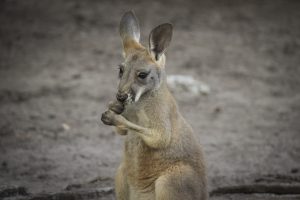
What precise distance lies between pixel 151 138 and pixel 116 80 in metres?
5.33

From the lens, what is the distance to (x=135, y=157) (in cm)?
574

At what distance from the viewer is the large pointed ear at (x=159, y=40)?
595 cm

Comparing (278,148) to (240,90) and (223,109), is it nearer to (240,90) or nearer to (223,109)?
(223,109)

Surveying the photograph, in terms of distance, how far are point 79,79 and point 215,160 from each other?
3.55m

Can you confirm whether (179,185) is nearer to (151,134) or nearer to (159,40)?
(151,134)

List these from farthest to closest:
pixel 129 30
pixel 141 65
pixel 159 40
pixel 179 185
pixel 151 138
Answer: pixel 129 30
pixel 159 40
pixel 141 65
pixel 151 138
pixel 179 185

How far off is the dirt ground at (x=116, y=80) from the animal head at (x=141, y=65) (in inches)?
67.8

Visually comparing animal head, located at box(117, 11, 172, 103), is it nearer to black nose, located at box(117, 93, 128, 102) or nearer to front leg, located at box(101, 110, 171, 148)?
black nose, located at box(117, 93, 128, 102)

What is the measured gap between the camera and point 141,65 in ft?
18.9

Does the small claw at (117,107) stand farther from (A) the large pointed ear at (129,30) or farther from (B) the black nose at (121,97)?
(A) the large pointed ear at (129,30)

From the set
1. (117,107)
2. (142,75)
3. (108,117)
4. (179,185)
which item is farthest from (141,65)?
(179,185)

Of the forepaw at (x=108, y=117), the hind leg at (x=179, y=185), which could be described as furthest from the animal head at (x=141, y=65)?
the hind leg at (x=179, y=185)

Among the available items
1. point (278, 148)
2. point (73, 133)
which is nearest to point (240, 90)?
point (278, 148)

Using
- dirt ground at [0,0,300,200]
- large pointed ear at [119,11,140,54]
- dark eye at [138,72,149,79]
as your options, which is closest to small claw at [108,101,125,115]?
dark eye at [138,72,149,79]
